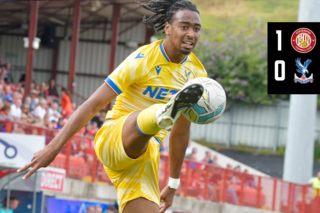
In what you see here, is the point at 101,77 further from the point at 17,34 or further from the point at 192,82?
the point at 192,82

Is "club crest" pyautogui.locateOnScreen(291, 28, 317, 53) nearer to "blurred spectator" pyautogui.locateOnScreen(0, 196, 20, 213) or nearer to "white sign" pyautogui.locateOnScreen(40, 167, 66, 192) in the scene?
"white sign" pyautogui.locateOnScreen(40, 167, 66, 192)

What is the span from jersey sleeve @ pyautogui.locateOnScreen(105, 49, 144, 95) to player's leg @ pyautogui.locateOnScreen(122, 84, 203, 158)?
0.26m

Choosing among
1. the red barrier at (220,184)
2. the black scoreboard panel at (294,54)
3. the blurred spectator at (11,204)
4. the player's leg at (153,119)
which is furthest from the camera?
the red barrier at (220,184)

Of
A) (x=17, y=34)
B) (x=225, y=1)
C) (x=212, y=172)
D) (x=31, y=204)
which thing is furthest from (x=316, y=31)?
(x=225, y=1)

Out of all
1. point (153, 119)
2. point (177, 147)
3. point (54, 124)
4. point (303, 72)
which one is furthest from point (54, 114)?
point (153, 119)

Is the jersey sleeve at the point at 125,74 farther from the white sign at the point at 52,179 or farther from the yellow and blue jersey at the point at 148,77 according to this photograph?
the white sign at the point at 52,179

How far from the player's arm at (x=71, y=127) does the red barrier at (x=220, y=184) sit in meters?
7.07

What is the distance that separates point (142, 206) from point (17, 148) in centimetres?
479

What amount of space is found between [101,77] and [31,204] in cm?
1765

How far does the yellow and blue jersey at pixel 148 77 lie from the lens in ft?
12.9

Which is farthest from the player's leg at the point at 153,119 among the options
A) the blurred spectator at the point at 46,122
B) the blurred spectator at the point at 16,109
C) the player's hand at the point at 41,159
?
the blurred spectator at the point at 46,122

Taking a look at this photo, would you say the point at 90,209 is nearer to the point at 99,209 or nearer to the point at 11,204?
the point at 99,209

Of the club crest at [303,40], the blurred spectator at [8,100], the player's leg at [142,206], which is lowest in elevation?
the player's leg at [142,206]

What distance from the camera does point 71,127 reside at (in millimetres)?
3693
